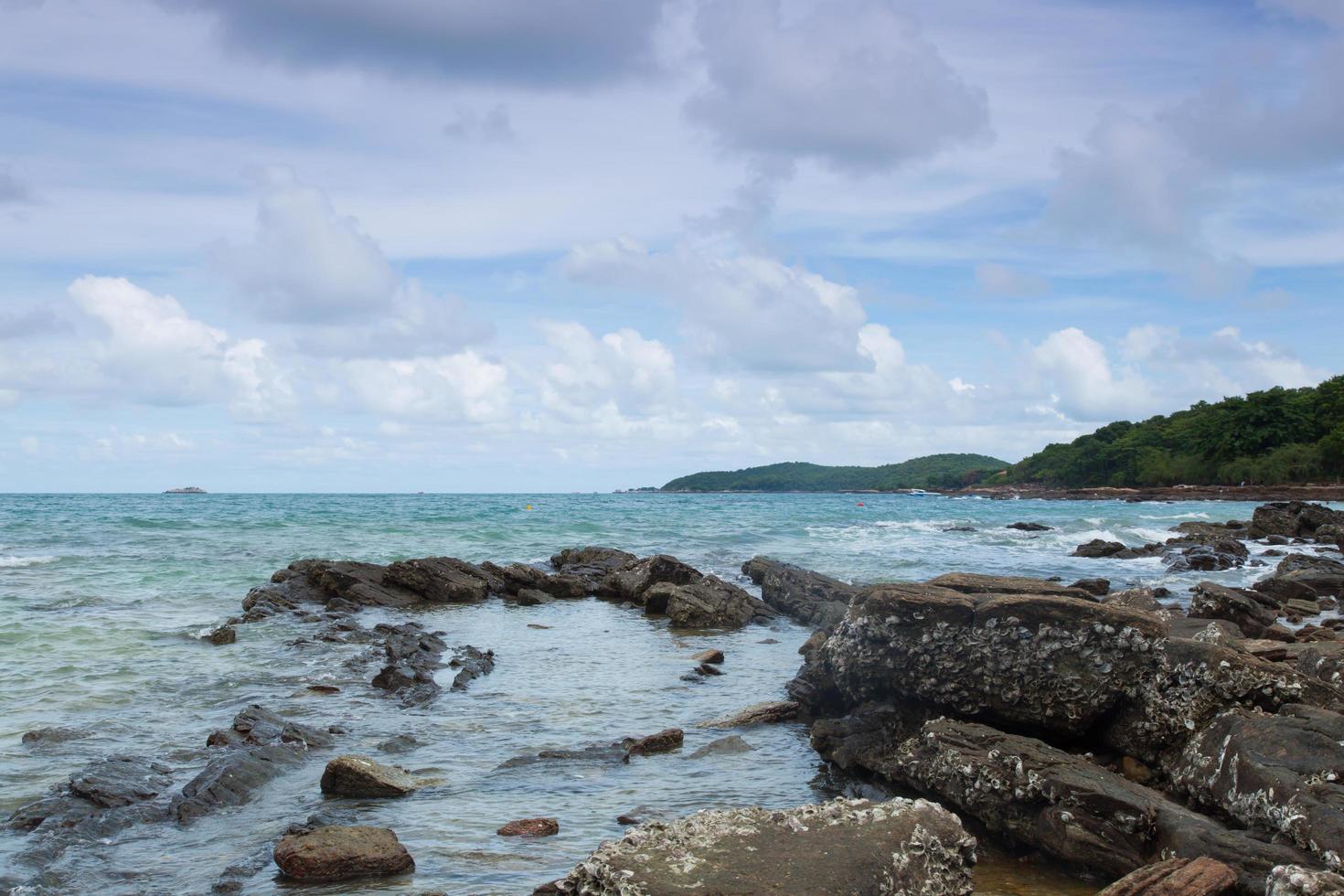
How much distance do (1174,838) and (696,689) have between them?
814cm

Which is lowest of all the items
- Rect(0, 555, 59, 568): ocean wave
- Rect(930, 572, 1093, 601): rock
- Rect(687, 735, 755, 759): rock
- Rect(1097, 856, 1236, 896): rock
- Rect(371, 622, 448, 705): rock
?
Rect(371, 622, 448, 705): rock

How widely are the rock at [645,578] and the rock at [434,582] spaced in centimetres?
368

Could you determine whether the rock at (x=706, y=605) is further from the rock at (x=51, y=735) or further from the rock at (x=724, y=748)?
the rock at (x=51, y=735)

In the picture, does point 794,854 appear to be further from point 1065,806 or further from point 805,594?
point 805,594

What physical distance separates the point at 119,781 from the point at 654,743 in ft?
17.9

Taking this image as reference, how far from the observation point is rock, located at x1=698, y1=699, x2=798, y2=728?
11953 millimetres

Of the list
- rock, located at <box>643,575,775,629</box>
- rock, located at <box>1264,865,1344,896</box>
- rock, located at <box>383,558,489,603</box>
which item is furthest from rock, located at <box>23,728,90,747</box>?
rock, located at <box>383,558,489,603</box>

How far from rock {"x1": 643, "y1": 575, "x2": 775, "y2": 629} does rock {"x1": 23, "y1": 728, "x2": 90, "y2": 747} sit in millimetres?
12270

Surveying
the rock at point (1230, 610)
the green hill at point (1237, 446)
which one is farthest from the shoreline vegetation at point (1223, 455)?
the rock at point (1230, 610)

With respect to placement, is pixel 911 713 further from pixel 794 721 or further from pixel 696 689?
pixel 696 689

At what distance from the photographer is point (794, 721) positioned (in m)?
12.0

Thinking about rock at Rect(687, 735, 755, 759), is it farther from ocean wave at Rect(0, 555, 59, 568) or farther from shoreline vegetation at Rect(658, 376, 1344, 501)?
shoreline vegetation at Rect(658, 376, 1344, 501)

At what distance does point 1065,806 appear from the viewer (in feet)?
24.1

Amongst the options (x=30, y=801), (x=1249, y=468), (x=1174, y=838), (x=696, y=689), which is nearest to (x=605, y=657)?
(x=696, y=689)
